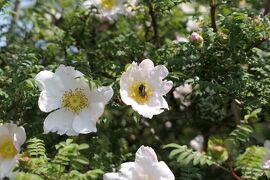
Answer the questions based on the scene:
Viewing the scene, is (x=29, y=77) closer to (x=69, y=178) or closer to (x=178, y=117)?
(x=69, y=178)

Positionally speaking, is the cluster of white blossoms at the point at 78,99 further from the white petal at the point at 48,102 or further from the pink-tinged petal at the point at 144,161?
the pink-tinged petal at the point at 144,161

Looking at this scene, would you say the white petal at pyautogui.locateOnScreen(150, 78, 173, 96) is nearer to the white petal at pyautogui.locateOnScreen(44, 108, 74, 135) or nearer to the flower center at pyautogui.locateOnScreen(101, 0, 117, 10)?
the white petal at pyautogui.locateOnScreen(44, 108, 74, 135)

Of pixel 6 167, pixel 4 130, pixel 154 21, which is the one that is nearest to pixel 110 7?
pixel 154 21

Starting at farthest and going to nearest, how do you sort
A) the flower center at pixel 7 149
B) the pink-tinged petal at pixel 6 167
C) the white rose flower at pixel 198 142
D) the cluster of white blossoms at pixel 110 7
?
the white rose flower at pixel 198 142
the cluster of white blossoms at pixel 110 7
the flower center at pixel 7 149
the pink-tinged petal at pixel 6 167

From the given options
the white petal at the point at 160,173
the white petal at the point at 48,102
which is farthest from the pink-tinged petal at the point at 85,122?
the white petal at the point at 160,173

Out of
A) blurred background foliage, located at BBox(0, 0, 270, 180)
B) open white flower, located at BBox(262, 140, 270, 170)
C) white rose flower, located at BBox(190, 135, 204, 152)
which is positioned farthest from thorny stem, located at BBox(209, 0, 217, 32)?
white rose flower, located at BBox(190, 135, 204, 152)

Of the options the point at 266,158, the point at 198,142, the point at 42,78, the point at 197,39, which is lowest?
the point at 198,142

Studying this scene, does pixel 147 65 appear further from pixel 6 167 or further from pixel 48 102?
pixel 6 167
